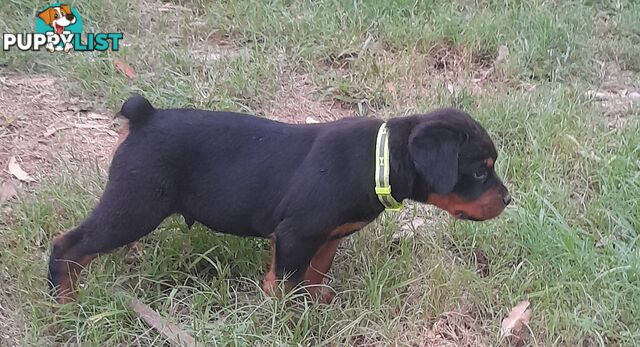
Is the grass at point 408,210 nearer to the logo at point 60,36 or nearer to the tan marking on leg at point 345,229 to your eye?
the logo at point 60,36

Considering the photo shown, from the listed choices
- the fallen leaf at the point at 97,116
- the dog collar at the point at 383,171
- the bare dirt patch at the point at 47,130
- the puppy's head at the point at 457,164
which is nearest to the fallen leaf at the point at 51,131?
the bare dirt patch at the point at 47,130

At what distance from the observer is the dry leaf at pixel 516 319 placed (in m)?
3.62

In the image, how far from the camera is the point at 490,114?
16.8 ft

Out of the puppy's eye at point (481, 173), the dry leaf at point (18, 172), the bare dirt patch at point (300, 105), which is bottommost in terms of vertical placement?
the dry leaf at point (18, 172)

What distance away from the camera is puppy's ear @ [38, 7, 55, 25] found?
583 cm

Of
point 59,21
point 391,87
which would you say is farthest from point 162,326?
point 59,21

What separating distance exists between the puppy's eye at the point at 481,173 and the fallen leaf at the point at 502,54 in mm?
2413

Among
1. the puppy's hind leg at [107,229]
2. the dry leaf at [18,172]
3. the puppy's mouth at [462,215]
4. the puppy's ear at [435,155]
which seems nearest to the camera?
the puppy's ear at [435,155]

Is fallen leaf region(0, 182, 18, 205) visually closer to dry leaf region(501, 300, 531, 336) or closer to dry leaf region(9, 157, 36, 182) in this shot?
dry leaf region(9, 157, 36, 182)

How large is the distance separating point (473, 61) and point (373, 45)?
27.9 inches

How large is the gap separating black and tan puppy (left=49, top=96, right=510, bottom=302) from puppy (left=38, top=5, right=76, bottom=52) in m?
2.53

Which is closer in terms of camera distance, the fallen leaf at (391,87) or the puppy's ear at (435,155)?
the puppy's ear at (435,155)

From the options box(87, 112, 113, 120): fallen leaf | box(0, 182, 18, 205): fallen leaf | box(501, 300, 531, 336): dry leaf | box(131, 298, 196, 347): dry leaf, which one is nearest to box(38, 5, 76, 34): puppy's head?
box(87, 112, 113, 120): fallen leaf

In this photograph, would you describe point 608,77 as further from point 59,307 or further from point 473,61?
point 59,307
